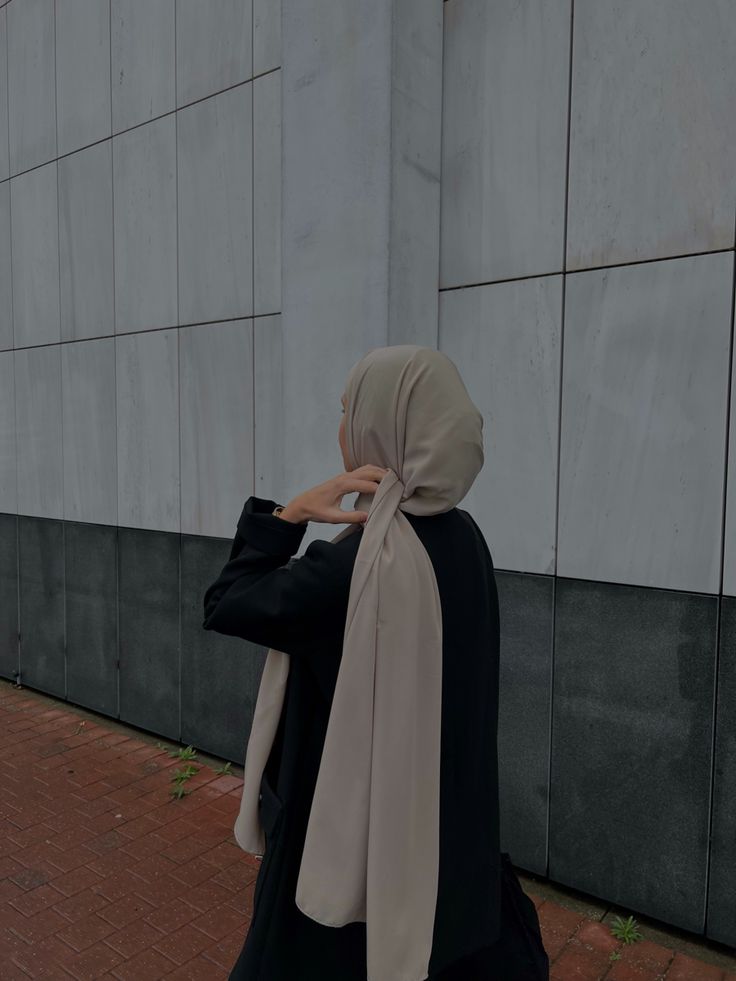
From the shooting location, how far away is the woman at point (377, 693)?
1.55m

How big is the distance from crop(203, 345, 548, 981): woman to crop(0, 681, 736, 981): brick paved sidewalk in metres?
1.53

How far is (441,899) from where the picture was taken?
5.53 ft

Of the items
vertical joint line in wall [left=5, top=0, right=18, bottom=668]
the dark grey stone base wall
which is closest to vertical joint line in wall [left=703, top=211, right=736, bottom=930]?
the dark grey stone base wall

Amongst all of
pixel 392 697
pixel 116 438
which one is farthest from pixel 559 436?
pixel 116 438

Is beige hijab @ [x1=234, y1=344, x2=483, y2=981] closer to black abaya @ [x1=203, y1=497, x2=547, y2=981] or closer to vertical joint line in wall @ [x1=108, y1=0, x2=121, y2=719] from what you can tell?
black abaya @ [x1=203, y1=497, x2=547, y2=981]

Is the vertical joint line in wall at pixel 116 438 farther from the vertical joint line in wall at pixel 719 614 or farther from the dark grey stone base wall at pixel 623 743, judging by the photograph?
the vertical joint line in wall at pixel 719 614

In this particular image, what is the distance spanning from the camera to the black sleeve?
156 centimetres

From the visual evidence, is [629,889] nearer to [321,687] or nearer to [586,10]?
[321,687]

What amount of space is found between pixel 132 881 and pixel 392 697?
104 inches

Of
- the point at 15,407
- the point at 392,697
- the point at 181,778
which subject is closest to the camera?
the point at 392,697

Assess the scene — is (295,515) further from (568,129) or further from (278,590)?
(568,129)

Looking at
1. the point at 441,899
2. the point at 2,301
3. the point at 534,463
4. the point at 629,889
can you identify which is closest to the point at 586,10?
the point at 534,463

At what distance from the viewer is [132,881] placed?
3.50 metres

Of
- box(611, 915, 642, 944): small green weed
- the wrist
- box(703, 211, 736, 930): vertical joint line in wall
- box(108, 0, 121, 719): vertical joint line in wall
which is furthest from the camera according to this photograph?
box(108, 0, 121, 719): vertical joint line in wall
